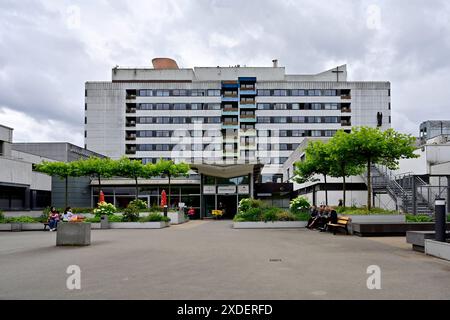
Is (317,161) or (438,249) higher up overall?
(317,161)

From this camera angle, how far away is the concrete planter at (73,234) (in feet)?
50.7

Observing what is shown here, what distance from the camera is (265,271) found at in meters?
9.59

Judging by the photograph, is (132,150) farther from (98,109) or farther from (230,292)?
(230,292)

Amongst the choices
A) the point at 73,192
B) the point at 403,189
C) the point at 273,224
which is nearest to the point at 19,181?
the point at 73,192

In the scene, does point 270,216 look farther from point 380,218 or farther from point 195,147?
point 195,147

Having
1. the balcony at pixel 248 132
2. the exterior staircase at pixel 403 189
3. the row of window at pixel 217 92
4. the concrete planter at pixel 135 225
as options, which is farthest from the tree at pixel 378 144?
the row of window at pixel 217 92

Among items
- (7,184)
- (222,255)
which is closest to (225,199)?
(7,184)

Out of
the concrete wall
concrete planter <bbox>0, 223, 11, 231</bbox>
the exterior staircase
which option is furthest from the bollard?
the concrete wall

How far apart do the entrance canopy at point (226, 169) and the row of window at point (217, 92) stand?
35373 millimetres

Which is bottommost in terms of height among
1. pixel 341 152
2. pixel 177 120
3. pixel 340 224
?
pixel 340 224

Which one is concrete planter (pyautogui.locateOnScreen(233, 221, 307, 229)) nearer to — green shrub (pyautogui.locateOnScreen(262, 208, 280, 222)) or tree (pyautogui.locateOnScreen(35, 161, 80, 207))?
green shrub (pyautogui.locateOnScreen(262, 208, 280, 222))

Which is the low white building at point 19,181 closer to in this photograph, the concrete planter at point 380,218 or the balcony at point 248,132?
the concrete planter at point 380,218

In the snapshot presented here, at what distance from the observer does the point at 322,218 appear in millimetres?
22641

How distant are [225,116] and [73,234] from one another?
60807 mm
